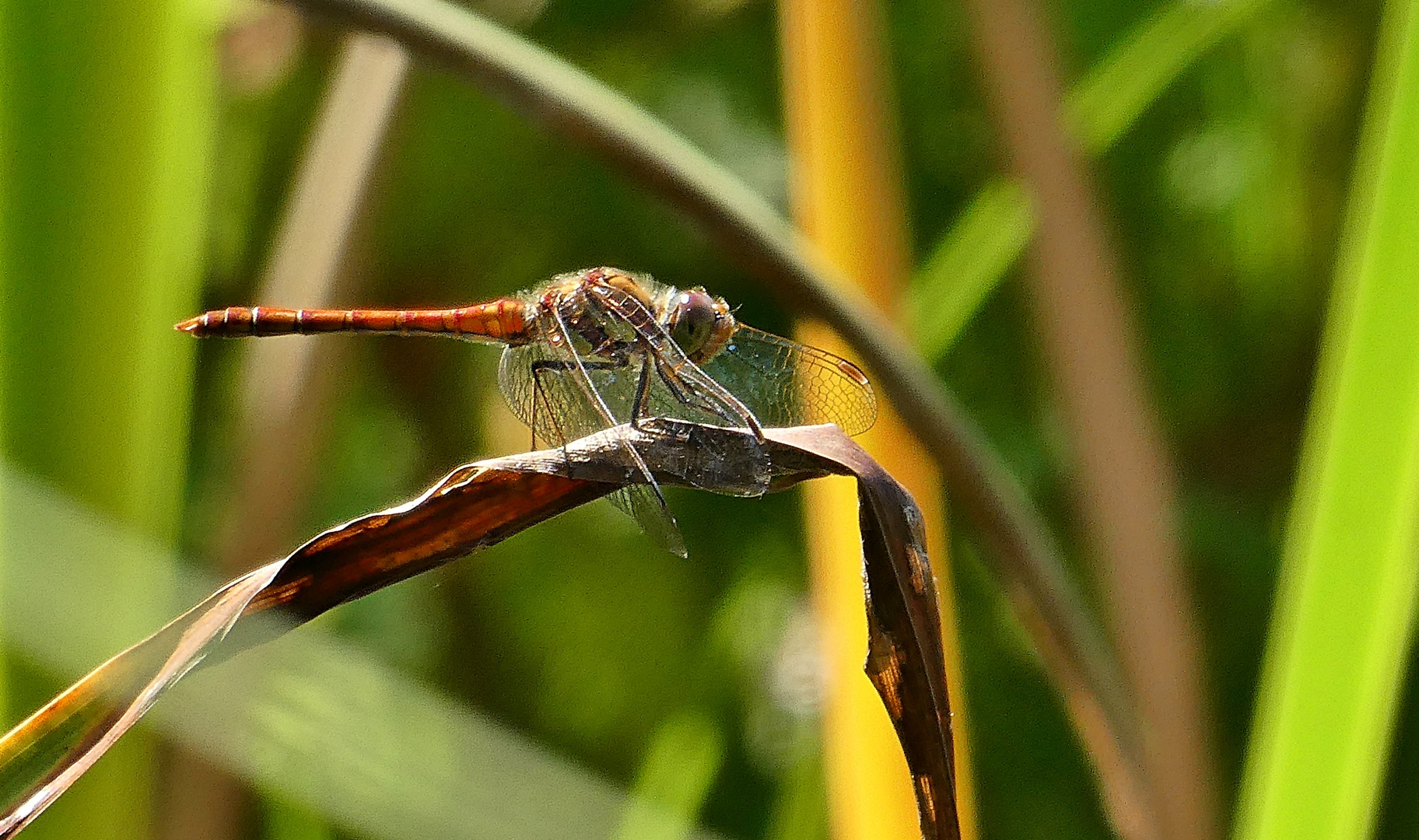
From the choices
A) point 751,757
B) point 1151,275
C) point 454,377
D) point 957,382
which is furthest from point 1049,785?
point 454,377

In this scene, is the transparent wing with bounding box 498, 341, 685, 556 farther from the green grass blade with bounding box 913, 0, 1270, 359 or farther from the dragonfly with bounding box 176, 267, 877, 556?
the green grass blade with bounding box 913, 0, 1270, 359

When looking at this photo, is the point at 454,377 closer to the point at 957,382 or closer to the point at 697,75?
the point at 697,75

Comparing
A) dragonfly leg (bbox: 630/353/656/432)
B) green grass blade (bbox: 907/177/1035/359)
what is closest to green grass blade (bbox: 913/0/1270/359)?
green grass blade (bbox: 907/177/1035/359)

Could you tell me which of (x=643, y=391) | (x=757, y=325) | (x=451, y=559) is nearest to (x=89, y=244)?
(x=451, y=559)

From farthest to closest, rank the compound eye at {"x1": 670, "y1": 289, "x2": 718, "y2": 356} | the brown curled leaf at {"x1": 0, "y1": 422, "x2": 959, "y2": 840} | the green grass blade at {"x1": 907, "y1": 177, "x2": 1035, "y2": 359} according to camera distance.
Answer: the green grass blade at {"x1": 907, "y1": 177, "x2": 1035, "y2": 359}, the compound eye at {"x1": 670, "y1": 289, "x2": 718, "y2": 356}, the brown curled leaf at {"x1": 0, "y1": 422, "x2": 959, "y2": 840}

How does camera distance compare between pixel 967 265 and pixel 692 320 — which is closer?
pixel 692 320

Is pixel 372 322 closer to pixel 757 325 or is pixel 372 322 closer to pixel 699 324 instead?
pixel 699 324
